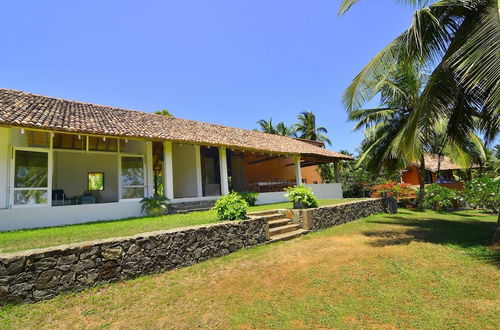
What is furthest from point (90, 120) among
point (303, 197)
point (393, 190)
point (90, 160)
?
point (393, 190)

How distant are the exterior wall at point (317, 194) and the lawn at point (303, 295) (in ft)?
25.4

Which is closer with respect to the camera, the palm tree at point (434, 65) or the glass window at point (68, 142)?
the palm tree at point (434, 65)

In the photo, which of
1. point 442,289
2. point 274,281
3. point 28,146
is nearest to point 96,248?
point 274,281

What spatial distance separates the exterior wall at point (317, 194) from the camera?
46.2ft

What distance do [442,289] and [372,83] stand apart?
4926mm

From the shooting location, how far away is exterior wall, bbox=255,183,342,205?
14078 millimetres

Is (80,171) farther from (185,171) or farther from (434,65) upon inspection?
(434,65)

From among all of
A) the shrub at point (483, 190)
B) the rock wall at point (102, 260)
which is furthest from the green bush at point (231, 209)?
the shrub at point (483, 190)

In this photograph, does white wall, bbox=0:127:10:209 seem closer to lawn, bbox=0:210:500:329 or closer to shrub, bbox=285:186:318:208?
lawn, bbox=0:210:500:329

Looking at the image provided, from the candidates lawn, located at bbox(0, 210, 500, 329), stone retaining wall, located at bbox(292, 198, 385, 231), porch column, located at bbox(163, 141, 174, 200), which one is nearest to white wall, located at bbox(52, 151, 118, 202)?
porch column, located at bbox(163, 141, 174, 200)

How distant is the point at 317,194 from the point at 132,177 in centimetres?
1083

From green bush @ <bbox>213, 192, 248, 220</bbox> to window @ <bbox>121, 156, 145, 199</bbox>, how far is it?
5.47 metres

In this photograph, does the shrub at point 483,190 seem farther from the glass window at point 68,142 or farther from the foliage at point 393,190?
the glass window at point 68,142

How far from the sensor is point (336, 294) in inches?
159
